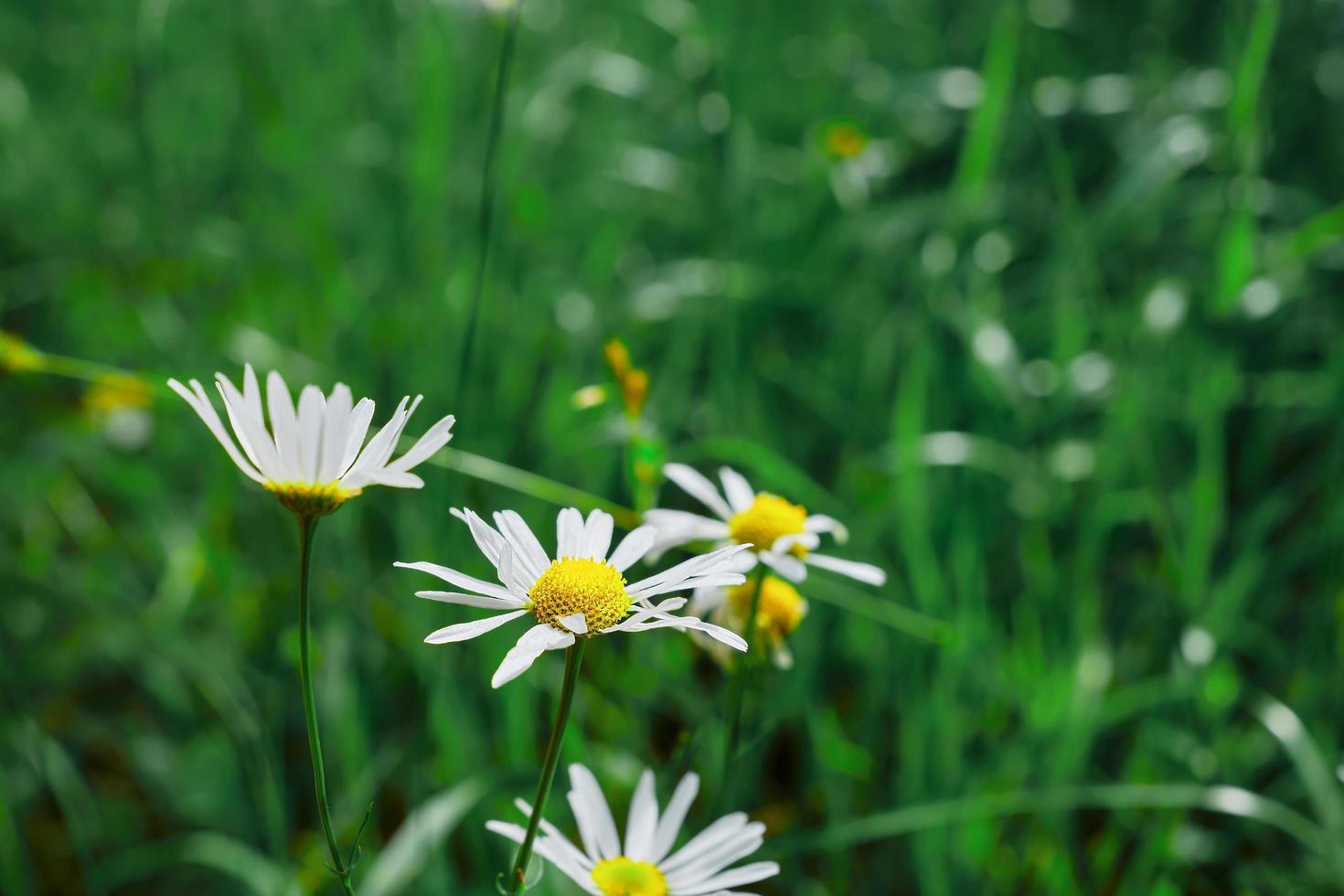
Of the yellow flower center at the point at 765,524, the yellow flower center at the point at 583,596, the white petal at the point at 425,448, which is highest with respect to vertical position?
the yellow flower center at the point at 765,524

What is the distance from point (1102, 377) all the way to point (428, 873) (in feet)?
3.55

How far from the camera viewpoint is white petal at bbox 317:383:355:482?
1.69 feet

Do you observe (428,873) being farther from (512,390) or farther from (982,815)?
(512,390)

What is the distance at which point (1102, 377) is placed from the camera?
151 cm

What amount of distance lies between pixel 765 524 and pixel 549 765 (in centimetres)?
30

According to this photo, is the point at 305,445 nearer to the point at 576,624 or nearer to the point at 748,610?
the point at 576,624

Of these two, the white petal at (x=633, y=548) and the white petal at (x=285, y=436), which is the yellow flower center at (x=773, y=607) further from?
the white petal at (x=285, y=436)

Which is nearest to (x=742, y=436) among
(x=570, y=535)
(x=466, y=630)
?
(x=570, y=535)

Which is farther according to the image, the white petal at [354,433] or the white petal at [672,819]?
the white petal at [672,819]

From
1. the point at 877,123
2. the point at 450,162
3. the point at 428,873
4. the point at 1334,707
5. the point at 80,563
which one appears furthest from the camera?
the point at 877,123

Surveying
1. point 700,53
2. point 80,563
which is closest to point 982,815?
point 700,53

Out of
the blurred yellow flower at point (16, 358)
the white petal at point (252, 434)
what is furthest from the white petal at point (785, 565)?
the blurred yellow flower at point (16, 358)

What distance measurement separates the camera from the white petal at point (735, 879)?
55 centimetres

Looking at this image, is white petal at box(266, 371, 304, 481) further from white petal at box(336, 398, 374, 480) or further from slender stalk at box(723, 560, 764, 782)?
slender stalk at box(723, 560, 764, 782)
